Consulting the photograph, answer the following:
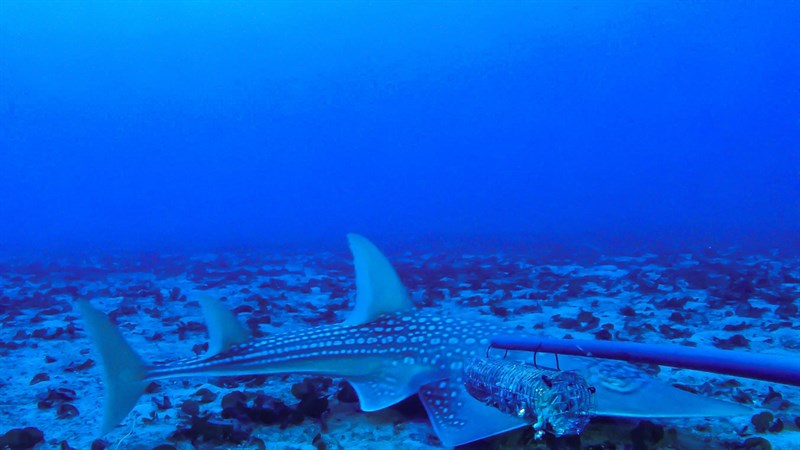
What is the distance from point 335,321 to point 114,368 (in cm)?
441

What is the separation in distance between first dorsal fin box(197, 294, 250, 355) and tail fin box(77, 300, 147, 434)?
55 centimetres

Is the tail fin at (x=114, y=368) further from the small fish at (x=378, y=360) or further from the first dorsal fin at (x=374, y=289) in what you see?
the first dorsal fin at (x=374, y=289)

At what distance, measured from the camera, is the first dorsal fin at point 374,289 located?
4.46 m

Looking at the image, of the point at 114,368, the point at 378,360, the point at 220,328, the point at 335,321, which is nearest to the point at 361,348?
the point at 378,360

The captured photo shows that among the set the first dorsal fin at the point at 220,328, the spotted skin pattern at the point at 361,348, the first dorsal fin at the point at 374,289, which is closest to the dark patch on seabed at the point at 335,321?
the spotted skin pattern at the point at 361,348

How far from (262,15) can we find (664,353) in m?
153

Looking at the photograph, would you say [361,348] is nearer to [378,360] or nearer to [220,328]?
[378,360]

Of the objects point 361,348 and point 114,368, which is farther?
point 361,348

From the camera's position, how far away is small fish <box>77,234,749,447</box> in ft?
10.7

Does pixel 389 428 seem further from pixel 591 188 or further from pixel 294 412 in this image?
pixel 591 188

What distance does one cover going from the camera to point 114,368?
3.67m

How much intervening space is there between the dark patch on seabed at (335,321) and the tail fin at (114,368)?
1.20ft

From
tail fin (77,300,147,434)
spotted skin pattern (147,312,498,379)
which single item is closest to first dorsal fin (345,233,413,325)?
spotted skin pattern (147,312,498,379)

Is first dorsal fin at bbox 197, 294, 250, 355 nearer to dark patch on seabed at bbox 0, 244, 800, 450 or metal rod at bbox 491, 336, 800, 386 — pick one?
dark patch on seabed at bbox 0, 244, 800, 450
